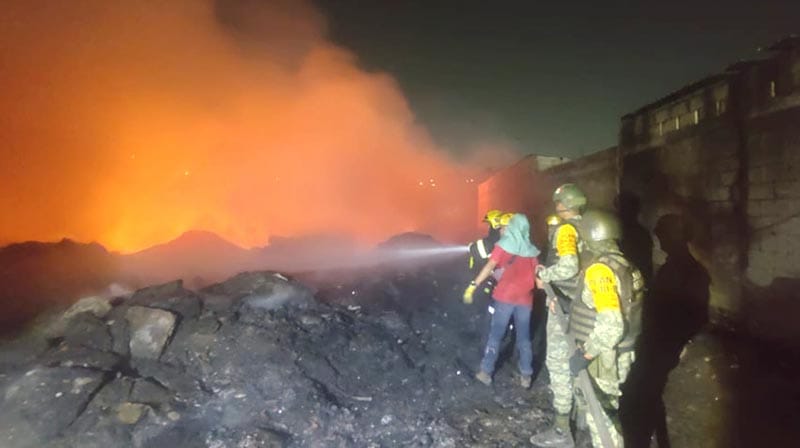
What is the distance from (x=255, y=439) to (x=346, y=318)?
9.07 ft

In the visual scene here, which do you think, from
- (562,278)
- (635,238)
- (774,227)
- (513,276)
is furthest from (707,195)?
(562,278)

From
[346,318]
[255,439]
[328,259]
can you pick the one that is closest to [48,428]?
[255,439]

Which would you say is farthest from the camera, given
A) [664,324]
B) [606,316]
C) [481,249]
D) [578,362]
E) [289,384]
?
[664,324]

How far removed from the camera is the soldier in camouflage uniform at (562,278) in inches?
156

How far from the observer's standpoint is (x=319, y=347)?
19.1 feet

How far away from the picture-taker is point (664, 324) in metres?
5.92

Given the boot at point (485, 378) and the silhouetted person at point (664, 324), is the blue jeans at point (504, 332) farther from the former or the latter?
the silhouetted person at point (664, 324)

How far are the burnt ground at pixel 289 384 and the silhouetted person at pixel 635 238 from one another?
139cm

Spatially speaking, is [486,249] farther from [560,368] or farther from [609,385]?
[609,385]

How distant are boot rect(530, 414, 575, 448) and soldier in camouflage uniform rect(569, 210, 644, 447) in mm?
686

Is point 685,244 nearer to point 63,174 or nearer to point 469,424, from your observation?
point 469,424

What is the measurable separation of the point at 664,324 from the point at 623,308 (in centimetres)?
322

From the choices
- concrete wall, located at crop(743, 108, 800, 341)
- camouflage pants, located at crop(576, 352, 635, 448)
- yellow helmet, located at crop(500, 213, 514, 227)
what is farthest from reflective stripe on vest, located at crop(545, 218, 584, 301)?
concrete wall, located at crop(743, 108, 800, 341)

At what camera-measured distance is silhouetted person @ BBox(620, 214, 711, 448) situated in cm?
462
